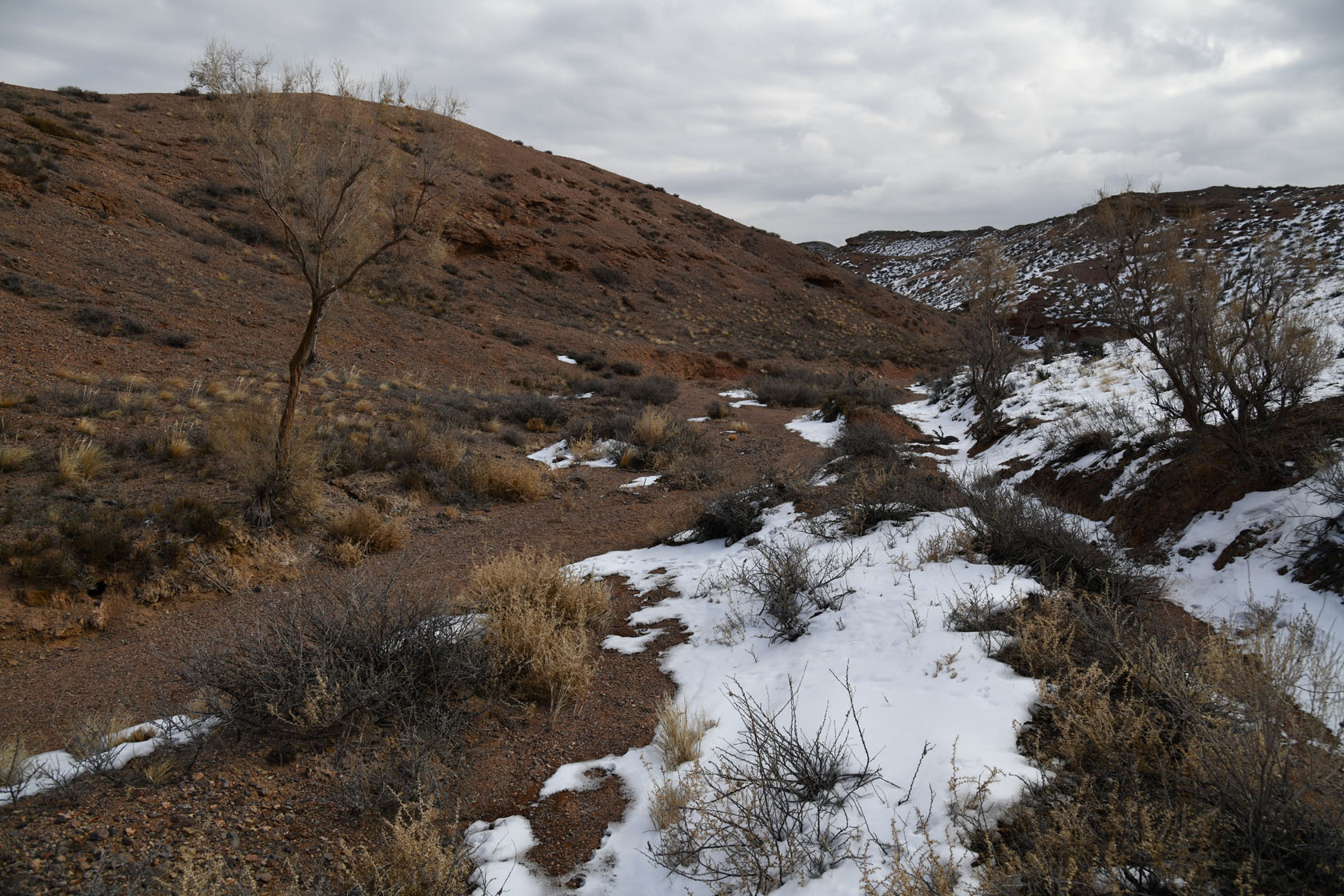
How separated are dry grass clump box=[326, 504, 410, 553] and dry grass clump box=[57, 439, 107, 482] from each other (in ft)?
8.05

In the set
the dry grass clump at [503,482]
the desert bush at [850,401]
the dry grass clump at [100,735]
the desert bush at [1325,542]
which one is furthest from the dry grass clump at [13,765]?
the desert bush at [850,401]

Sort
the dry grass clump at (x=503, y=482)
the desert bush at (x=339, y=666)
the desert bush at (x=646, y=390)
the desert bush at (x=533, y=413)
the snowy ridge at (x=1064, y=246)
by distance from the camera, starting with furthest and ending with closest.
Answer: the desert bush at (x=646, y=390)
the snowy ridge at (x=1064, y=246)
the desert bush at (x=533, y=413)
the dry grass clump at (x=503, y=482)
the desert bush at (x=339, y=666)

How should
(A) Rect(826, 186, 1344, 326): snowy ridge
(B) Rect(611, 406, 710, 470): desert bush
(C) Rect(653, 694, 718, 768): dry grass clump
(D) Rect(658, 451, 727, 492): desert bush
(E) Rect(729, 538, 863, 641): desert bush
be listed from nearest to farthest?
(C) Rect(653, 694, 718, 768): dry grass clump, (E) Rect(729, 538, 863, 641): desert bush, (D) Rect(658, 451, 727, 492): desert bush, (B) Rect(611, 406, 710, 470): desert bush, (A) Rect(826, 186, 1344, 326): snowy ridge

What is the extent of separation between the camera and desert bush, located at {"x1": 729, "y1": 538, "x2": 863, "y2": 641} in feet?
15.8

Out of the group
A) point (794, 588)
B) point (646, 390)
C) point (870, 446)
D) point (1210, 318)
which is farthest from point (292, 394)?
point (646, 390)

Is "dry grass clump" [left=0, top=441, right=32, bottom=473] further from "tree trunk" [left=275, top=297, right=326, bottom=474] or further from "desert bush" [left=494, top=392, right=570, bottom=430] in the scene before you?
"desert bush" [left=494, top=392, right=570, bottom=430]

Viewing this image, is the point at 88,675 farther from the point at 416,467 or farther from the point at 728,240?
the point at 728,240

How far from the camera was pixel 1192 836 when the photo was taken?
6.78 feet

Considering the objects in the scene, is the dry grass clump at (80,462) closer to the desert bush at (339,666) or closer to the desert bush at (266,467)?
the desert bush at (266,467)

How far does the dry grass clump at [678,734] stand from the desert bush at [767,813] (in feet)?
0.74

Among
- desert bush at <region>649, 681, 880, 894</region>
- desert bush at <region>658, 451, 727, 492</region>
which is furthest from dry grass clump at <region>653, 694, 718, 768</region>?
desert bush at <region>658, 451, 727, 492</region>

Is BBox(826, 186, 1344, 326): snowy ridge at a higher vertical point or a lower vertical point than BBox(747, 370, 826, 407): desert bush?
higher

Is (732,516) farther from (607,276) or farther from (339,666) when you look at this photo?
(607,276)

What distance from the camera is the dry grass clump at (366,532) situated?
24.1 ft
